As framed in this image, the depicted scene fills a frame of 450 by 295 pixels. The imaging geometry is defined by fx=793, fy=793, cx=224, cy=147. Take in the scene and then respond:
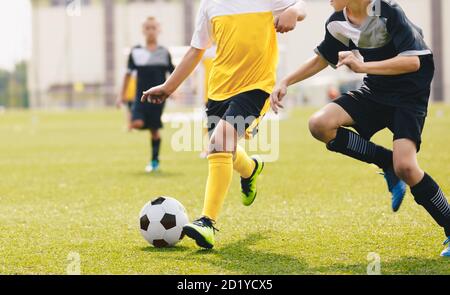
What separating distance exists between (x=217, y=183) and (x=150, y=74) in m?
6.11

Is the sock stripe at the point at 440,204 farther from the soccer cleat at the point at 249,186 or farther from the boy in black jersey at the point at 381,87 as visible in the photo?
the soccer cleat at the point at 249,186

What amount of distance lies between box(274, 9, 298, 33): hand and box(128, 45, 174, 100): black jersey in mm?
5782

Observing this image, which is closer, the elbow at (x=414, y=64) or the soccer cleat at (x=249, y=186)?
the elbow at (x=414, y=64)

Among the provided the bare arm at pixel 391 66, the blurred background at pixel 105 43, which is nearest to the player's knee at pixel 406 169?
the bare arm at pixel 391 66

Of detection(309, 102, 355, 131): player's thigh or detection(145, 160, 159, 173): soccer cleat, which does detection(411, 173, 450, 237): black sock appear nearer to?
detection(309, 102, 355, 131): player's thigh

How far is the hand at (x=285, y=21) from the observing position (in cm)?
521

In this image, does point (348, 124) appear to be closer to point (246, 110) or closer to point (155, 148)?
point (246, 110)

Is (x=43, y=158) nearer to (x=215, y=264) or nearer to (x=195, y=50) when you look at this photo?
(x=195, y=50)

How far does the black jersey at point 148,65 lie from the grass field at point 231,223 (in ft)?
4.09

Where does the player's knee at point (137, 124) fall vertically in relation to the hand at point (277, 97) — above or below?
below

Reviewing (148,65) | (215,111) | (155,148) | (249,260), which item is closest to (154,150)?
(155,148)

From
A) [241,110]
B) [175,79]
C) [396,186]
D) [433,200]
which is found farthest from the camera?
[396,186]

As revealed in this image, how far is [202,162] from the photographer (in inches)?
487

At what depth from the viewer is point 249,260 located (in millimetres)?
4668
